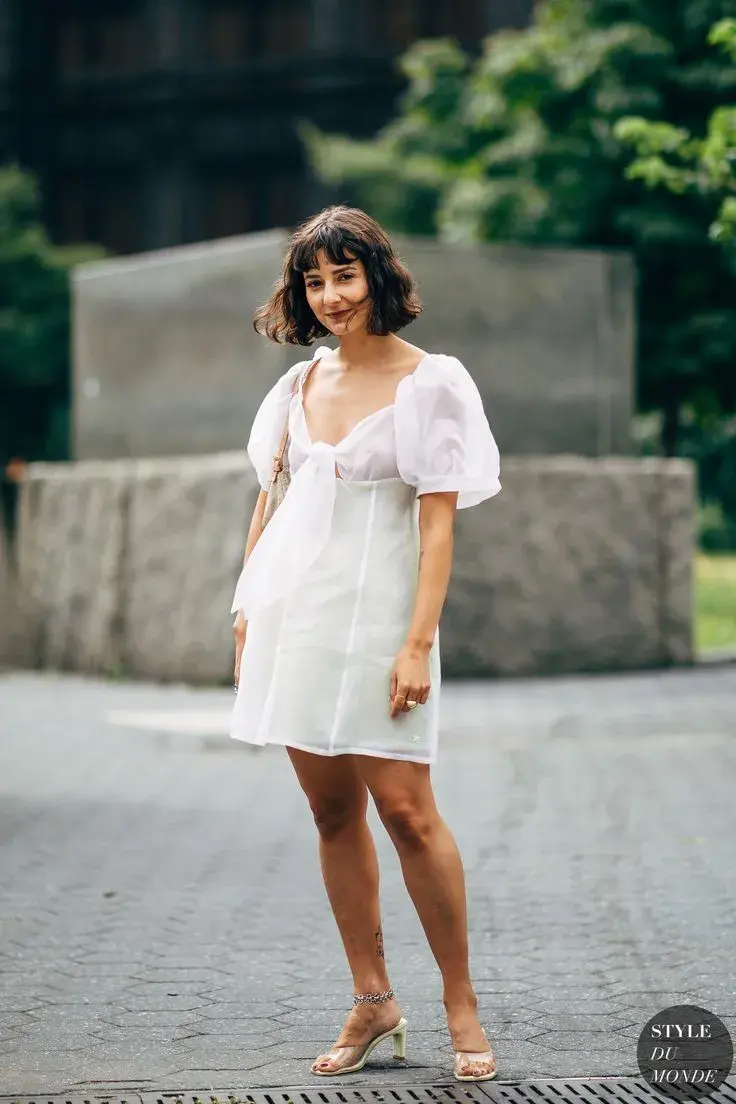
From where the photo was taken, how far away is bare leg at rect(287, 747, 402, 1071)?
4.23m

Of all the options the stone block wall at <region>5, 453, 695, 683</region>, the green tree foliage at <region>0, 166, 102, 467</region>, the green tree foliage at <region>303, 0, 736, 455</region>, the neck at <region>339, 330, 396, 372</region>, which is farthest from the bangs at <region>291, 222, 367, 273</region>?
the green tree foliage at <region>0, 166, 102, 467</region>

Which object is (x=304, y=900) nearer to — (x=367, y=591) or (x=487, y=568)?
(x=367, y=591)

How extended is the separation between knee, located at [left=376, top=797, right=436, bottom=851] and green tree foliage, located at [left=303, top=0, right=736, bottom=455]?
1543 centimetres

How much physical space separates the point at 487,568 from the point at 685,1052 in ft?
29.7

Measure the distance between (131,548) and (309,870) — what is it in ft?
24.7

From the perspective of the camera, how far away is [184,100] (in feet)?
158

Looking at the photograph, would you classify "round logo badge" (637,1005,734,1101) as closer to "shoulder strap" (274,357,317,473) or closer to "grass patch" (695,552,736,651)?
"shoulder strap" (274,357,317,473)

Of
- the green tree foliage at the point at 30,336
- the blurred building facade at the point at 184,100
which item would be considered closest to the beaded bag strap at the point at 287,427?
the green tree foliage at the point at 30,336

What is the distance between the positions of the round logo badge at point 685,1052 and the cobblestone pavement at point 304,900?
67 mm

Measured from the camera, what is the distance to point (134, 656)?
14180 mm

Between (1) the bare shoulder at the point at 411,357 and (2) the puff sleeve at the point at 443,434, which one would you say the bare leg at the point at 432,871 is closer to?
(2) the puff sleeve at the point at 443,434

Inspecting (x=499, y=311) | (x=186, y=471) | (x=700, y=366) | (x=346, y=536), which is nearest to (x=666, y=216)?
(x=700, y=366)

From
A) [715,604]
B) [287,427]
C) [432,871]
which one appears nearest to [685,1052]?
[432,871]

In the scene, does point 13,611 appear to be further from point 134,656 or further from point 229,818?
point 229,818
